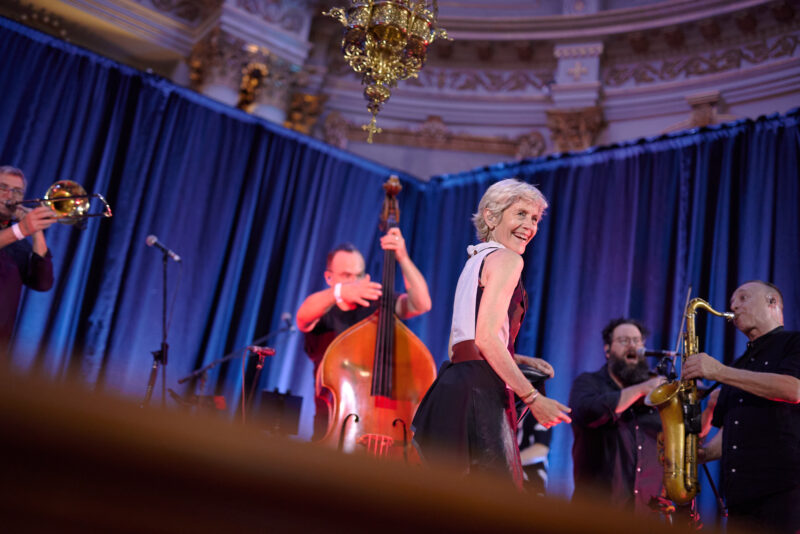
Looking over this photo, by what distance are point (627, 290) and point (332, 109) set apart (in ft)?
15.0

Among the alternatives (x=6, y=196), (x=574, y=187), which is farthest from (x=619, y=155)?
(x=6, y=196)

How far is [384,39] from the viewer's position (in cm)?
319

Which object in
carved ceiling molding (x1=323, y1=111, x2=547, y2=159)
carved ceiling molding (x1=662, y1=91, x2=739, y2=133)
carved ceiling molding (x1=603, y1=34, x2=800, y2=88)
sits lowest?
carved ceiling molding (x1=323, y1=111, x2=547, y2=159)

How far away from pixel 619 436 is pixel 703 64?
5421 mm

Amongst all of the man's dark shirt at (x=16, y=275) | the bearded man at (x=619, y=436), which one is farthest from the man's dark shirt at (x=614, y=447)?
the man's dark shirt at (x=16, y=275)

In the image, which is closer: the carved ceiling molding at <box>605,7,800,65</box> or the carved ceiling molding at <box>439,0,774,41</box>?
the carved ceiling molding at <box>605,7,800,65</box>

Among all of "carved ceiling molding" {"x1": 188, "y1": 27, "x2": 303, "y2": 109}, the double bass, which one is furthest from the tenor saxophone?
"carved ceiling molding" {"x1": 188, "y1": 27, "x2": 303, "y2": 109}

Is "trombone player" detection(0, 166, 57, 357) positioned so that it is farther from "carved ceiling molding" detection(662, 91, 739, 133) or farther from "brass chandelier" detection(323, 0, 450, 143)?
Result: "carved ceiling molding" detection(662, 91, 739, 133)

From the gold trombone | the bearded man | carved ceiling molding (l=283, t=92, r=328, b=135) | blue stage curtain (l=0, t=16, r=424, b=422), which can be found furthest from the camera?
carved ceiling molding (l=283, t=92, r=328, b=135)

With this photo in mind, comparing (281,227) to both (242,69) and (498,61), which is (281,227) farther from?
(498,61)

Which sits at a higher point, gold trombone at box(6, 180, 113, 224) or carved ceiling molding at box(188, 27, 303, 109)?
carved ceiling molding at box(188, 27, 303, 109)

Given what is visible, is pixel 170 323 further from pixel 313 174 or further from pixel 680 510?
pixel 680 510

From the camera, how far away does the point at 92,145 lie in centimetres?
616

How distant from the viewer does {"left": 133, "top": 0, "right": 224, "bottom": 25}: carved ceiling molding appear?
8.08 m
